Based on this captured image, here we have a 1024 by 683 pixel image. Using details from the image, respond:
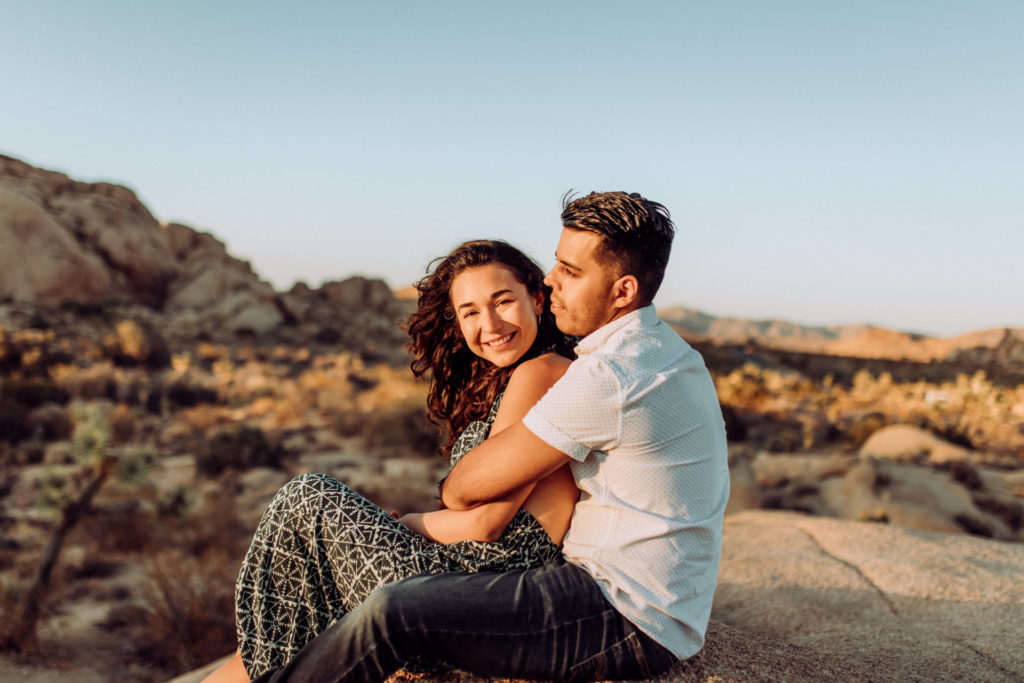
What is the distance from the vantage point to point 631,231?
203 centimetres

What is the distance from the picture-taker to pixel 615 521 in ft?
6.65

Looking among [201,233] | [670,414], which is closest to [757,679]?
[670,414]

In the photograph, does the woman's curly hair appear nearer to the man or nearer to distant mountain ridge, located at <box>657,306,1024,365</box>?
the man

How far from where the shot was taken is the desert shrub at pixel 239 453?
9562 millimetres

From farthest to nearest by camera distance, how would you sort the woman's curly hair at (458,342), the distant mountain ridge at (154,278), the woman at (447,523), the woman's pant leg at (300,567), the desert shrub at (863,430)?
the distant mountain ridge at (154,278)
the desert shrub at (863,430)
the woman's curly hair at (458,342)
the woman's pant leg at (300,567)
the woman at (447,523)

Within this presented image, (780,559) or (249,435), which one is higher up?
(780,559)

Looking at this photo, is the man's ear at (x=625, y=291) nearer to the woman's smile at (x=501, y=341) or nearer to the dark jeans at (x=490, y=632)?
the woman's smile at (x=501, y=341)

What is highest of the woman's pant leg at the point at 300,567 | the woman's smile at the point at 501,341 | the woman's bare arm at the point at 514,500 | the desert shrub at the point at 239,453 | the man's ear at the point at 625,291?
the man's ear at the point at 625,291

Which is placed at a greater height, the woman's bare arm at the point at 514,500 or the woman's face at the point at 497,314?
the woman's face at the point at 497,314

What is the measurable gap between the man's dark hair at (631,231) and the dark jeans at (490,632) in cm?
101

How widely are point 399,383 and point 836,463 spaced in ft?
33.7

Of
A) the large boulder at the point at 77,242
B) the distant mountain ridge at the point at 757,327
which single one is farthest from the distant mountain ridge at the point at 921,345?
the distant mountain ridge at the point at 757,327

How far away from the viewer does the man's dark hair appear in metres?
2.03

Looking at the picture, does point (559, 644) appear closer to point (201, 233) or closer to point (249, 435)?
point (249, 435)
